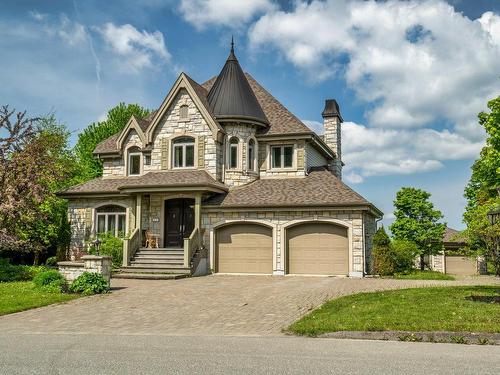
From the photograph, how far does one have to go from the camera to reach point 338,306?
12.4 m

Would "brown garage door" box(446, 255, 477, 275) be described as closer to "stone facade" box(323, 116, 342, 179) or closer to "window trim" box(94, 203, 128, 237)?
"stone facade" box(323, 116, 342, 179)

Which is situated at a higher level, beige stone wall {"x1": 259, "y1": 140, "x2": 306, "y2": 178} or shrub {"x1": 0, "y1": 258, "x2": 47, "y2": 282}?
beige stone wall {"x1": 259, "y1": 140, "x2": 306, "y2": 178}

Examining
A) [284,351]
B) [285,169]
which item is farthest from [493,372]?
[285,169]

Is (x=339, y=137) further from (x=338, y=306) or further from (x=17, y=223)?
(x=338, y=306)

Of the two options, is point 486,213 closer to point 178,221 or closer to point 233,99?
point 178,221

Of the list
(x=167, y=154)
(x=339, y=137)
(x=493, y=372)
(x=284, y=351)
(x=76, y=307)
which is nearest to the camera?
(x=493, y=372)

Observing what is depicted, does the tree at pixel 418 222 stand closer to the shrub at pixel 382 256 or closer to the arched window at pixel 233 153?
the shrub at pixel 382 256

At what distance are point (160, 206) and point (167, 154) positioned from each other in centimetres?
276

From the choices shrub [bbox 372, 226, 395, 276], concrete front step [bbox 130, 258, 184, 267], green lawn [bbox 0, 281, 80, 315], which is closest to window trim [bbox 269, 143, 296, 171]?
shrub [bbox 372, 226, 395, 276]

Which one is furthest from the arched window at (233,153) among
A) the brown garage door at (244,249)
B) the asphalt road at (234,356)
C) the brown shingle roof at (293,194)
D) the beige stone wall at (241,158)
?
the asphalt road at (234,356)

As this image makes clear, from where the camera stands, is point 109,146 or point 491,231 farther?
point 109,146

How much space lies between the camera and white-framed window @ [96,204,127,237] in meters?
26.8

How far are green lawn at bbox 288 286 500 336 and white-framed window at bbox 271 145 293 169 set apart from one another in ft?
43.0

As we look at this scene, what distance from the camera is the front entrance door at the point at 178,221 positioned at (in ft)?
82.1
